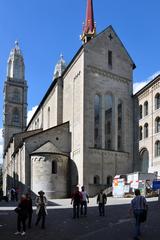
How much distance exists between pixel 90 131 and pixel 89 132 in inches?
8.9

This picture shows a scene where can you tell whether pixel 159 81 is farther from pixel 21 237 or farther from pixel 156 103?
pixel 21 237

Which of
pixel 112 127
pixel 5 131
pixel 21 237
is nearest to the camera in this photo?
pixel 21 237

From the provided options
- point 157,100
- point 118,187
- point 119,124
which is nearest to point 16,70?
point 119,124

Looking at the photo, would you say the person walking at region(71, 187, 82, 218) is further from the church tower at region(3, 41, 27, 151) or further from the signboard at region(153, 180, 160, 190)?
the church tower at region(3, 41, 27, 151)

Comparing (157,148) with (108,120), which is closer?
(157,148)

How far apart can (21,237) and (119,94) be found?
125 feet

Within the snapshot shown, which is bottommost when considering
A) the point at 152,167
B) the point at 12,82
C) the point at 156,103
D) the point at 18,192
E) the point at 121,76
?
the point at 18,192

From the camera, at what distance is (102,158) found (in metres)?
49.1

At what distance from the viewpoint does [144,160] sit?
163ft

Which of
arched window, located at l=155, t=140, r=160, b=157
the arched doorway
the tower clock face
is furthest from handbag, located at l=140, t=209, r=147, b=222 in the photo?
the tower clock face

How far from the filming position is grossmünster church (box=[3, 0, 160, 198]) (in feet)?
158

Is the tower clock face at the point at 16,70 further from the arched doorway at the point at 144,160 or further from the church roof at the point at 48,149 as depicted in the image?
the arched doorway at the point at 144,160

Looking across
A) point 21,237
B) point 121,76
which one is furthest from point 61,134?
point 21,237

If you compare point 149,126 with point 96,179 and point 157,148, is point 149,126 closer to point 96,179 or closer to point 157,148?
point 157,148
